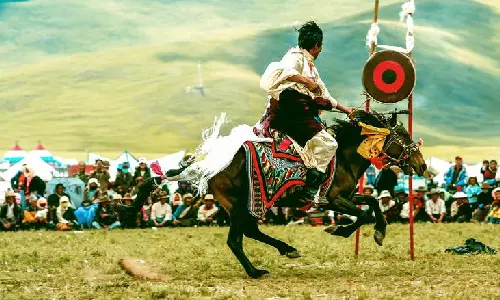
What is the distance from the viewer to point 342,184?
12469 mm

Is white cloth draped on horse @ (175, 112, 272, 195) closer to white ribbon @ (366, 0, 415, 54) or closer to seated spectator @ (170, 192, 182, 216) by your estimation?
white ribbon @ (366, 0, 415, 54)

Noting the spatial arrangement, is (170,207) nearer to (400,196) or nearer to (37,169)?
(400,196)

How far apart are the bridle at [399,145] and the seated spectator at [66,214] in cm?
1109

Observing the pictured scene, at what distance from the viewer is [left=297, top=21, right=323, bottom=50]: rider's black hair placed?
1224 cm

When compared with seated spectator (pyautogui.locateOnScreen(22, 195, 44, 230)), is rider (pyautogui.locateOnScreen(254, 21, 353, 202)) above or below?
above

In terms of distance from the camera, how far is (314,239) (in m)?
18.6

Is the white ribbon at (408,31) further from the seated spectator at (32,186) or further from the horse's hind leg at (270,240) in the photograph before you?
the seated spectator at (32,186)

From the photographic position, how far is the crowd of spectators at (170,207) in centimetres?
2280

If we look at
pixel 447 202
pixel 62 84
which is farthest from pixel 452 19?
pixel 447 202

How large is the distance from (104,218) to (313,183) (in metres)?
11.6

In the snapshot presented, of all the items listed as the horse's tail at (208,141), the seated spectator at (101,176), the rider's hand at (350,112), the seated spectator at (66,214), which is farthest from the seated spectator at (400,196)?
the horse's tail at (208,141)

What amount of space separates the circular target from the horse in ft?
1.70

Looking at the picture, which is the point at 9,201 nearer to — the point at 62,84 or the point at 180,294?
the point at 180,294

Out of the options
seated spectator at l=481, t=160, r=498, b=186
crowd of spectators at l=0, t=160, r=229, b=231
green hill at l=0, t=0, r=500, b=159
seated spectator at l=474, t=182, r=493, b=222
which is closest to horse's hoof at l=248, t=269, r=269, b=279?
crowd of spectators at l=0, t=160, r=229, b=231
